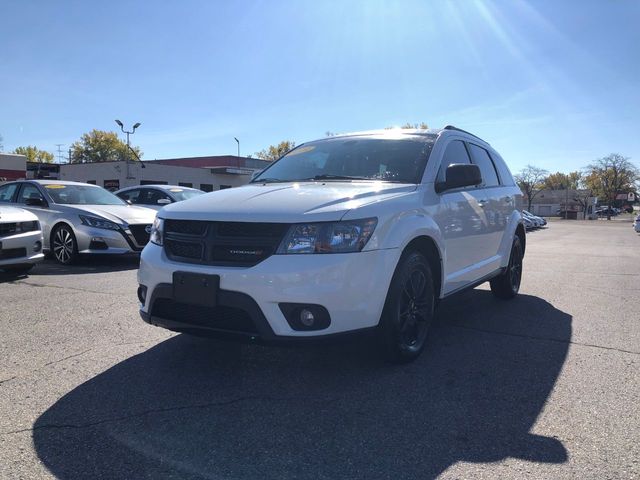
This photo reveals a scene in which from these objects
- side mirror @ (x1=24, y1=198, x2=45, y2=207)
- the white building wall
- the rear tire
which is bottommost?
the rear tire

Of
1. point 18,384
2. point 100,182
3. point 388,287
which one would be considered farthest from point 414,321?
point 100,182

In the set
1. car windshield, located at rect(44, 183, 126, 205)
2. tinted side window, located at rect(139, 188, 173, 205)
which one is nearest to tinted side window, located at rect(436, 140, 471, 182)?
car windshield, located at rect(44, 183, 126, 205)

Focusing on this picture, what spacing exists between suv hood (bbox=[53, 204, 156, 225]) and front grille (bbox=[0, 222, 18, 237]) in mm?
1661

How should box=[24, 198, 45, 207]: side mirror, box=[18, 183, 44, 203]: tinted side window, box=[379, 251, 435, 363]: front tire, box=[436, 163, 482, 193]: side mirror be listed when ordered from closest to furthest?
box=[379, 251, 435, 363]: front tire
box=[436, 163, 482, 193]: side mirror
box=[24, 198, 45, 207]: side mirror
box=[18, 183, 44, 203]: tinted side window

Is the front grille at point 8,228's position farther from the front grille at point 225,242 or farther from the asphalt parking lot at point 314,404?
the front grille at point 225,242

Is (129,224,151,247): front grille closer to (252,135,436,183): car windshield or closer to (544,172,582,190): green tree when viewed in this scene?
(252,135,436,183): car windshield

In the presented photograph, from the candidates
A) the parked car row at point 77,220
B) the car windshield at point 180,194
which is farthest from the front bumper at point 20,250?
the car windshield at point 180,194

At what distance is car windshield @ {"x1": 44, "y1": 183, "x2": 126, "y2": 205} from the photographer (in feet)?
31.1

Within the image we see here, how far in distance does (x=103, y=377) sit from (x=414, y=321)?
2.28 m

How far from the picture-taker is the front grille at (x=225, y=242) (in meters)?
3.18

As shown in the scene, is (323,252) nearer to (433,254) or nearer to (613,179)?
(433,254)

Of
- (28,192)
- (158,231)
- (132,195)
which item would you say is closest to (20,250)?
(28,192)

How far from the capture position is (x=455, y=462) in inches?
98.6

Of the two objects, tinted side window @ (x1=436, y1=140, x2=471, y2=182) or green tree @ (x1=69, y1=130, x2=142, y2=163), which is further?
green tree @ (x1=69, y1=130, x2=142, y2=163)
